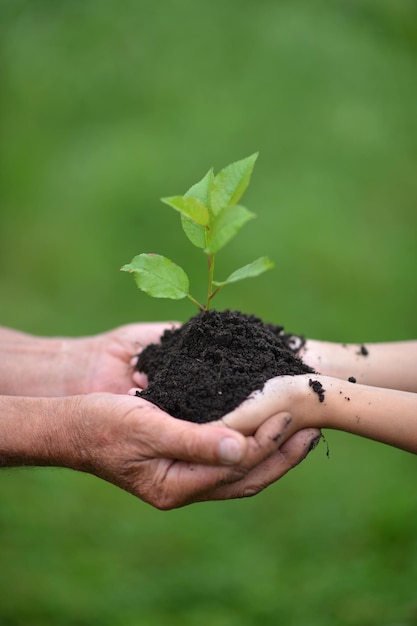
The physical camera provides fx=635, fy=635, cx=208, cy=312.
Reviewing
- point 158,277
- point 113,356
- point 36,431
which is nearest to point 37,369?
point 113,356

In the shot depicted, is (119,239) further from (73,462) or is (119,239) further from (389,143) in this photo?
(73,462)

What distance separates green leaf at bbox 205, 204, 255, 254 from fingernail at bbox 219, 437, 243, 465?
1.97ft

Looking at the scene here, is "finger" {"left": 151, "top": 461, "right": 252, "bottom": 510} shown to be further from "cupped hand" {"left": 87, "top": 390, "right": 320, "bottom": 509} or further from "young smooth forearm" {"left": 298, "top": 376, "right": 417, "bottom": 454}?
"young smooth forearm" {"left": 298, "top": 376, "right": 417, "bottom": 454}

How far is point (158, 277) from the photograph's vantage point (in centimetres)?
223

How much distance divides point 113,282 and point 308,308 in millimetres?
1604

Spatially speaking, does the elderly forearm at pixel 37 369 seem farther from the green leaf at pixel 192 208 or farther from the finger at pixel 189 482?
the green leaf at pixel 192 208

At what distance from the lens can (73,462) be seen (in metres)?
2.19

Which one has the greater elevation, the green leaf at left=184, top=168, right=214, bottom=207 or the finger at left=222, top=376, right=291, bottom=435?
the green leaf at left=184, top=168, right=214, bottom=207

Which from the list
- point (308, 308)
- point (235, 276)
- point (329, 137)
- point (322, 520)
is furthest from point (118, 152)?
point (235, 276)

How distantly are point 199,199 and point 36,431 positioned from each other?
98 cm

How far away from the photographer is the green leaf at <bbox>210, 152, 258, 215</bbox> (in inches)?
82.6

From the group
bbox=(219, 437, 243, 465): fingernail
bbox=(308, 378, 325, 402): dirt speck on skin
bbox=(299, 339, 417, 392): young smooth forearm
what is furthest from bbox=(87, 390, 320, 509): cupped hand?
bbox=(299, 339, 417, 392): young smooth forearm

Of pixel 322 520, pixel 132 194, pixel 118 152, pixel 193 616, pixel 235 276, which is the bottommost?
pixel 193 616

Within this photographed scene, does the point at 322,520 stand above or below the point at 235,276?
below
